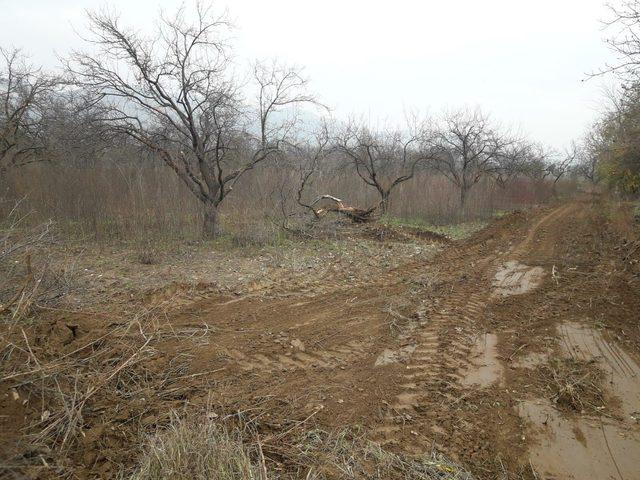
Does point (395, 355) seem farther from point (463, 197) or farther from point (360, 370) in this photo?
point (463, 197)

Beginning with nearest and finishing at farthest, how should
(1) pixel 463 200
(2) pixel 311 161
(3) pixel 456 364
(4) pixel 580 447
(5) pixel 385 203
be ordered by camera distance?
(4) pixel 580 447
(3) pixel 456 364
(2) pixel 311 161
(5) pixel 385 203
(1) pixel 463 200

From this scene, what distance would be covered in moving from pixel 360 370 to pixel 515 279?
16.9ft

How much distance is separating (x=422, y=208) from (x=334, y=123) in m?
5.24

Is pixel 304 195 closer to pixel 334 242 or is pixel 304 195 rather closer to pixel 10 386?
pixel 334 242

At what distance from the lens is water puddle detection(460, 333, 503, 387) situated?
4.25 metres

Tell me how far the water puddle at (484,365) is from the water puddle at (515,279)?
2.13 meters

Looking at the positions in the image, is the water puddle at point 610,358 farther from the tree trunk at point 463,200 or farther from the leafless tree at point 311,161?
the tree trunk at point 463,200

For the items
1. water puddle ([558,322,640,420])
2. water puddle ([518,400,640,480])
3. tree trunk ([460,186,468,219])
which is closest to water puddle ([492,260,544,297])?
water puddle ([558,322,640,420])

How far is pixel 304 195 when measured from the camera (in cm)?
1421

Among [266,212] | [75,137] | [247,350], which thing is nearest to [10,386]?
[247,350]

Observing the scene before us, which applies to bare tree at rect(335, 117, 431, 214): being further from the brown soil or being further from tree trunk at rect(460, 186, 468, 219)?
the brown soil

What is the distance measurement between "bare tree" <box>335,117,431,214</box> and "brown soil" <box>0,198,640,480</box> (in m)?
9.62

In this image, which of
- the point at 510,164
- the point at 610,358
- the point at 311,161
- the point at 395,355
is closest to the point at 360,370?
the point at 395,355

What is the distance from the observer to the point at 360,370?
439 centimetres
